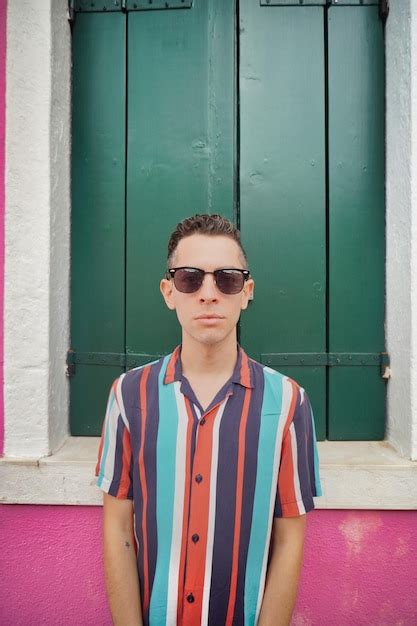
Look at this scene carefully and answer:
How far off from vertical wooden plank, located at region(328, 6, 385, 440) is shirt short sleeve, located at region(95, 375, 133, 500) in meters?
1.15

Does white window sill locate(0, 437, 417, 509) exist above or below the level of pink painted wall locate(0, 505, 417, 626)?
above

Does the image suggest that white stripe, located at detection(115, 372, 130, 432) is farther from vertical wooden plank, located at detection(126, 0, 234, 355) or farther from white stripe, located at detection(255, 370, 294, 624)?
vertical wooden plank, located at detection(126, 0, 234, 355)

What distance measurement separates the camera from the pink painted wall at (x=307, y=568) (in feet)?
5.95

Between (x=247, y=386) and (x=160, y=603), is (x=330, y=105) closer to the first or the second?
(x=247, y=386)

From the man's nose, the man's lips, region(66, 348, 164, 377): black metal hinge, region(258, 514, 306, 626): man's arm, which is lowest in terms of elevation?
region(258, 514, 306, 626): man's arm

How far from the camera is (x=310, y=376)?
6.75 feet

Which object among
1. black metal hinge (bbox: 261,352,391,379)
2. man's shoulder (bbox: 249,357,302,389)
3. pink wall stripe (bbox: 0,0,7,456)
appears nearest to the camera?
man's shoulder (bbox: 249,357,302,389)

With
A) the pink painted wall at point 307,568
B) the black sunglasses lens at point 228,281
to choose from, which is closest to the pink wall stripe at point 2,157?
the pink painted wall at point 307,568

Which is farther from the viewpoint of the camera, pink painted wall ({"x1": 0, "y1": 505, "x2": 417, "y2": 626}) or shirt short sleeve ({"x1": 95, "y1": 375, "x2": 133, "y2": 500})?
pink painted wall ({"x1": 0, "y1": 505, "x2": 417, "y2": 626})

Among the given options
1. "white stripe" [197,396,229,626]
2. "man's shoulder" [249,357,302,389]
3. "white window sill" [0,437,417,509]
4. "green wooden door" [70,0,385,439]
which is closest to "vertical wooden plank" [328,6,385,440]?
"green wooden door" [70,0,385,439]

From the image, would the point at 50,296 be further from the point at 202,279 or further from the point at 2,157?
the point at 202,279

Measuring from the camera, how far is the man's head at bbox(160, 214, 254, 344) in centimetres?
123

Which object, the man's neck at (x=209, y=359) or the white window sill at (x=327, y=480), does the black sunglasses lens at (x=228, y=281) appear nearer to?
the man's neck at (x=209, y=359)

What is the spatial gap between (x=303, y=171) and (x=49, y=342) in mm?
1477
